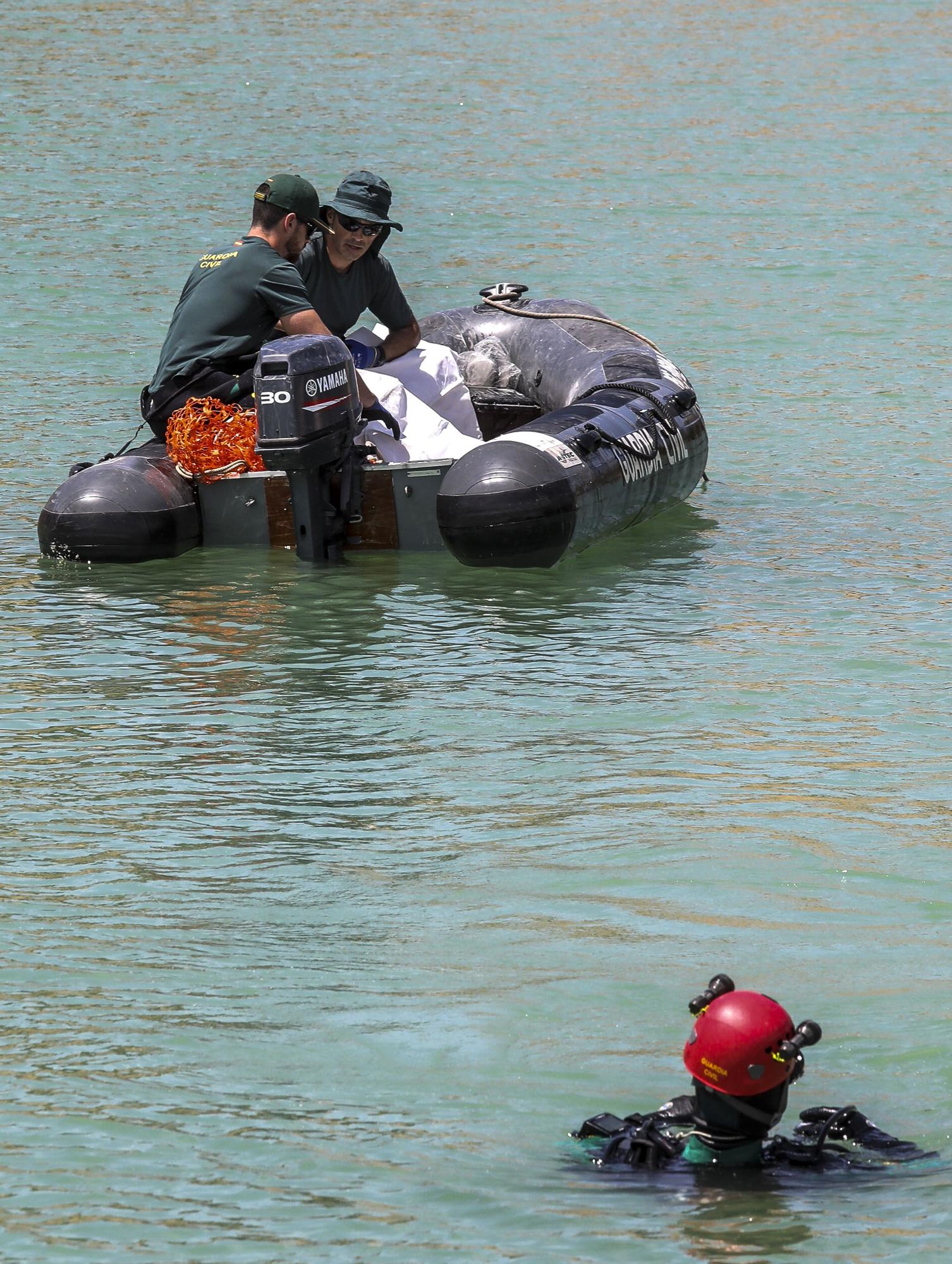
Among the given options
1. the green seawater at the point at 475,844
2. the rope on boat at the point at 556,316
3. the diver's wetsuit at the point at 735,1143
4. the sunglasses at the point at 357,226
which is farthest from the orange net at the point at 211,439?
the diver's wetsuit at the point at 735,1143

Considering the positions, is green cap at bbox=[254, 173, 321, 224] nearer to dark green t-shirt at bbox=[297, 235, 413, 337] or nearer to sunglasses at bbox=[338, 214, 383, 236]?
sunglasses at bbox=[338, 214, 383, 236]

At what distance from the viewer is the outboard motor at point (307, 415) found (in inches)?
313

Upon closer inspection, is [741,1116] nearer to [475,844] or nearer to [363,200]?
[475,844]

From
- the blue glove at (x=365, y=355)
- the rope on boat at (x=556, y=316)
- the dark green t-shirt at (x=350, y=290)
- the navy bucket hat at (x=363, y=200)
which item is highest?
the navy bucket hat at (x=363, y=200)

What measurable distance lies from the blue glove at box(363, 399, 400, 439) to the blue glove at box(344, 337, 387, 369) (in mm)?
285

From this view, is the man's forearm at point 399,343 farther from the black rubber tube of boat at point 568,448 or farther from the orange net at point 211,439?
the orange net at point 211,439

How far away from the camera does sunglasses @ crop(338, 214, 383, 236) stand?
28.6 feet

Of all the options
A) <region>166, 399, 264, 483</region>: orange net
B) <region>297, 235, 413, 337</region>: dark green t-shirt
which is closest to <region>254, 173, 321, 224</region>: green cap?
<region>297, 235, 413, 337</region>: dark green t-shirt

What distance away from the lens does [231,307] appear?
8523 mm

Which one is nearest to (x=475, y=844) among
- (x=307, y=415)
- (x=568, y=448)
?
(x=307, y=415)

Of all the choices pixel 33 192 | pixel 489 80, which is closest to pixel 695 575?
pixel 33 192

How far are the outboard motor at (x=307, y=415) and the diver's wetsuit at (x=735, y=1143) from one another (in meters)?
4.44

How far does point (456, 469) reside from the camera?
831 centimetres

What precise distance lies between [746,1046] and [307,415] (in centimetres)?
464
